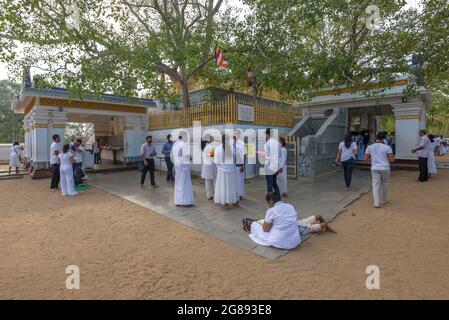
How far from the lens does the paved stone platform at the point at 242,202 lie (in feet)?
15.7

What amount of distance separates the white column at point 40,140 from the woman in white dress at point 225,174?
931 cm

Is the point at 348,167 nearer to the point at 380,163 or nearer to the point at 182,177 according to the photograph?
Result: the point at 380,163

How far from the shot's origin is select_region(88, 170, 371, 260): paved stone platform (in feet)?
15.7

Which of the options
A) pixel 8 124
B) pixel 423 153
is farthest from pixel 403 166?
pixel 8 124

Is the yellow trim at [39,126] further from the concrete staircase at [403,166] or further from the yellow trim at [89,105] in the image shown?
the concrete staircase at [403,166]

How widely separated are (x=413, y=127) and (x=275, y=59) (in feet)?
22.2

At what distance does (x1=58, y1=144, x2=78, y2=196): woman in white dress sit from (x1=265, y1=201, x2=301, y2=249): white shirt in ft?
22.1

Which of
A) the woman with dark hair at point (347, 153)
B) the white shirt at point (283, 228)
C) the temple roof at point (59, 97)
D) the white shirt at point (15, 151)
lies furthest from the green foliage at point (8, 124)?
the white shirt at point (283, 228)

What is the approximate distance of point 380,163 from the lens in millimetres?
5934

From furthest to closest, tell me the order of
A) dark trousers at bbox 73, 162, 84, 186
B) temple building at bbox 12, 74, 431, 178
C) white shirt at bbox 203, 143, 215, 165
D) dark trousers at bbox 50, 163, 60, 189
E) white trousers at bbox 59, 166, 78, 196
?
1. temple building at bbox 12, 74, 431, 178
2. dark trousers at bbox 73, 162, 84, 186
3. dark trousers at bbox 50, 163, 60, 189
4. white trousers at bbox 59, 166, 78, 196
5. white shirt at bbox 203, 143, 215, 165

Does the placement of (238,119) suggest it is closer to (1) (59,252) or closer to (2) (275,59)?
(2) (275,59)

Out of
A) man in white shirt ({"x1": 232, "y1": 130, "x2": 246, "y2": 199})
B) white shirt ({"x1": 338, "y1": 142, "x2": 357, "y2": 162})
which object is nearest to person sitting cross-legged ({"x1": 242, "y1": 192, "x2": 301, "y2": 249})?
man in white shirt ({"x1": 232, "y1": 130, "x2": 246, "y2": 199})

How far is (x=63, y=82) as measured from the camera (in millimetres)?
8742

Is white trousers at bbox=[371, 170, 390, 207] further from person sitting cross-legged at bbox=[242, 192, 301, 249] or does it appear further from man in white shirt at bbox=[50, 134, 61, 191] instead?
man in white shirt at bbox=[50, 134, 61, 191]
